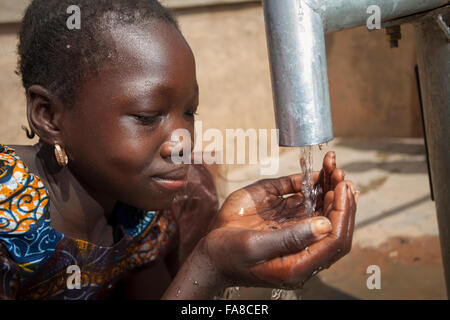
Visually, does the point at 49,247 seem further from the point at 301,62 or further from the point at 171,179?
the point at 301,62

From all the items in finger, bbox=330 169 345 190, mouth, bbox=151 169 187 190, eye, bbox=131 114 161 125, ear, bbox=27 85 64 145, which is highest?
ear, bbox=27 85 64 145

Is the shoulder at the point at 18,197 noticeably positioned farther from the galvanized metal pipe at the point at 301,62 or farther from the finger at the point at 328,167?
the finger at the point at 328,167

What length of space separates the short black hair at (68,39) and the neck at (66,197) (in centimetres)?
28

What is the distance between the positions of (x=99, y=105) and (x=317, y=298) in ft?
5.29

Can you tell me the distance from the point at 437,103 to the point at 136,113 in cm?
95

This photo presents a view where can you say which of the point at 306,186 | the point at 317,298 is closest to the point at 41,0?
the point at 306,186

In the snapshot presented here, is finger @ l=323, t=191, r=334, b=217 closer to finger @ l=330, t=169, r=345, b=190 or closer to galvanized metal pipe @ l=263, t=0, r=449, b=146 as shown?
finger @ l=330, t=169, r=345, b=190

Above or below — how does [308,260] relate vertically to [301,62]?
below

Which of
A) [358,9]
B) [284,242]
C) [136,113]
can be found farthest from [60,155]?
[358,9]

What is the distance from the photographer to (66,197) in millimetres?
1534

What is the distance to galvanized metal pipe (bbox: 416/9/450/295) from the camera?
133 cm

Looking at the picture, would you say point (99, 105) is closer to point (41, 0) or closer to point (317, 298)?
point (41, 0)

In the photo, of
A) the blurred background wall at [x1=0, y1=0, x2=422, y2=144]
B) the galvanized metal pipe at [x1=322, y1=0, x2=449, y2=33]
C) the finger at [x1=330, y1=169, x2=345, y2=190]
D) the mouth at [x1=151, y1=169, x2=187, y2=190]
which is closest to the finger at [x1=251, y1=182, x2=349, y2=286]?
the finger at [x1=330, y1=169, x2=345, y2=190]

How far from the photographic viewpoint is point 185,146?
4.52 ft
